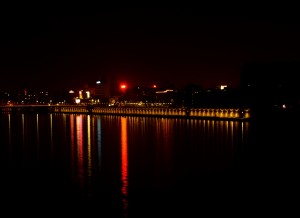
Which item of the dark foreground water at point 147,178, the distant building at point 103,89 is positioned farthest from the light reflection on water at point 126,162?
the distant building at point 103,89

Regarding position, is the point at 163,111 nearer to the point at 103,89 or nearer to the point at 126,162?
the point at 126,162

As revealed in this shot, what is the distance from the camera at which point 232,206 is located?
997 centimetres

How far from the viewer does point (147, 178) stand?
43.2 feet

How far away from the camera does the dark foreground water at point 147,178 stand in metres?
10.0

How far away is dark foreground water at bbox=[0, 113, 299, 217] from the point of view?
10000 mm

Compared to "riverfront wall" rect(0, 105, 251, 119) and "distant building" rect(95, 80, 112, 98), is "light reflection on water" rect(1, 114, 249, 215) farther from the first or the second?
"distant building" rect(95, 80, 112, 98)

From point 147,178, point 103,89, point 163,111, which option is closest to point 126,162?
point 147,178

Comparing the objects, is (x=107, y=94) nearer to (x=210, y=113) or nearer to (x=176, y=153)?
(x=210, y=113)

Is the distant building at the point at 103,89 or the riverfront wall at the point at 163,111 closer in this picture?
the riverfront wall at the point at 163,111

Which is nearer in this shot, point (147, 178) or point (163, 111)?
point (147, 178)

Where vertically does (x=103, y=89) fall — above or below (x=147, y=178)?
above

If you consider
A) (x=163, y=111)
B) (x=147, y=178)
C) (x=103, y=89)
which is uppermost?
(x=103, y=89)

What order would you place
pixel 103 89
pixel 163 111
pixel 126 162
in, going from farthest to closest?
pixel 103 89 → pixel 163 111 → pixel 126 162

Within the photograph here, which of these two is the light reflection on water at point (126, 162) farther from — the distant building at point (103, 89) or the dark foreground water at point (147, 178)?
the distant building at point (103, 89)
